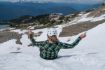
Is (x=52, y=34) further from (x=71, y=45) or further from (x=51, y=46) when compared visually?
(x=71, y=45)

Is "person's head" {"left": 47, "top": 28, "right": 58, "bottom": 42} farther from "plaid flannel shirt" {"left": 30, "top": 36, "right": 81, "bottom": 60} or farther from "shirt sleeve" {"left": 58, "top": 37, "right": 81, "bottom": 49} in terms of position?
"shirt sleeve" {"left": 58, "top": 37, "right": 81, "bottom": 49}

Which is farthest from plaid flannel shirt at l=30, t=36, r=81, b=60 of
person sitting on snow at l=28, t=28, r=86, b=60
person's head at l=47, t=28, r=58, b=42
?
person's head at l=47, t=28, r=58, b=42

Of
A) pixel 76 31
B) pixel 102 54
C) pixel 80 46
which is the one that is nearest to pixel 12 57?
pixel 102 54

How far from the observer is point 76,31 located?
3009 centimetres

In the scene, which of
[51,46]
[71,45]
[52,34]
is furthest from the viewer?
[51,46]

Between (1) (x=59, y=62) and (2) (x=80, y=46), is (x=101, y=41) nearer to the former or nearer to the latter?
(2) (x=80, y=46)

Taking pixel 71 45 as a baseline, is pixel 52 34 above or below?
above

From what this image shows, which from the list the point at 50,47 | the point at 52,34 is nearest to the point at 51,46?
the point at 50,47

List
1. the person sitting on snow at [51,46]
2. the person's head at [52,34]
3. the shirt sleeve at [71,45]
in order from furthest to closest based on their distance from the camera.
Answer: the person sitting on snow at [51,46], the shirt sleeve at [71,45], the person's head at [52,34]

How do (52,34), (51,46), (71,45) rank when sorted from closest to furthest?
(52,34) < (71,45) < (51,46)

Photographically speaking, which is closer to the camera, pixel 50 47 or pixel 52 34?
pixel 52 34

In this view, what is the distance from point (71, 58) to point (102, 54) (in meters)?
1.66

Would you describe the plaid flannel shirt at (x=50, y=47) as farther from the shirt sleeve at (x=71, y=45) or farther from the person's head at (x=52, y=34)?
the person's head at (x=52, y=34)

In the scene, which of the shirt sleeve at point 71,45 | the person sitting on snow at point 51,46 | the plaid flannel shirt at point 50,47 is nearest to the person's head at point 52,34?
the person sitting on snow at point 51,46
